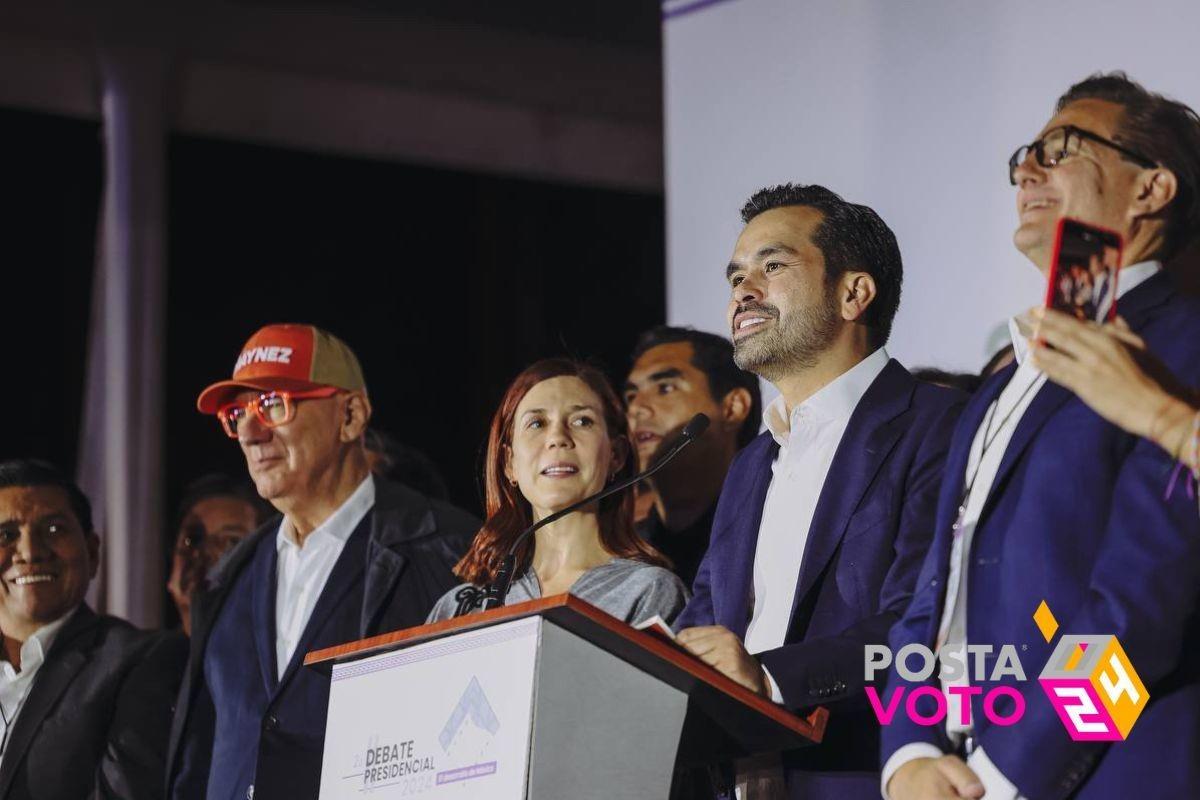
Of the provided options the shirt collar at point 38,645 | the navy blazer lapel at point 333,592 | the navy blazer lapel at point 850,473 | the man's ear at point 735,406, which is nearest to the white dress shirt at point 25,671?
the shirt collar at point 38,645

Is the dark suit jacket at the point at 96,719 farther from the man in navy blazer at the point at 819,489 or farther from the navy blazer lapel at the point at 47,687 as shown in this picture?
the man in navy blazer at the point at 819,489

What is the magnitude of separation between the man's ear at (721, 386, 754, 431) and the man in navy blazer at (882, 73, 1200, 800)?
73.3 inches

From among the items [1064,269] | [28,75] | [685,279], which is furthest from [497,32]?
[1064,269]

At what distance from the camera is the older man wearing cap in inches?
146

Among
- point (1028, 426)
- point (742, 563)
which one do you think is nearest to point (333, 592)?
point (742, 563)

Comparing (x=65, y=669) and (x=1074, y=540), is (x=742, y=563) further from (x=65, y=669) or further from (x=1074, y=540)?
(x=65, y=669)

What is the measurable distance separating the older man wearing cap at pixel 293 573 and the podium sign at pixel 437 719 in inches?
34.3

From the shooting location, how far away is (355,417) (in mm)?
4156

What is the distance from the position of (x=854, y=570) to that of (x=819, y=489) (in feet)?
0.67

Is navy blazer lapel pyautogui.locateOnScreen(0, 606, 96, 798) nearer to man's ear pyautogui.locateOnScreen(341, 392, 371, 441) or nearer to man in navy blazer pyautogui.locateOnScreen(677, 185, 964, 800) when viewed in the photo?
man's ear pyautogui.locateOnScreen(341, 392, 371, 441)

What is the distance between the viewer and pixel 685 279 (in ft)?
15.4

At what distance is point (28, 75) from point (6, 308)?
3.07 feet

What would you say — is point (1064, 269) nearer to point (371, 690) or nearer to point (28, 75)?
point (371, 690)

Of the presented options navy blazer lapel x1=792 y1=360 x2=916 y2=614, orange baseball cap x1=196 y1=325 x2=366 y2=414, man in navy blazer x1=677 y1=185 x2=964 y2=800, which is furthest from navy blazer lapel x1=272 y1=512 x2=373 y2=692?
navy blazer lapel x1=792 y1=360 x2=916 y2=614
